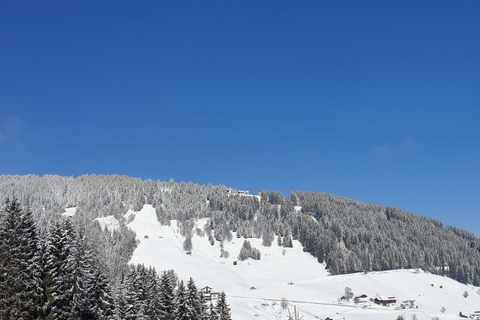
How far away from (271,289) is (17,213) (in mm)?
134782

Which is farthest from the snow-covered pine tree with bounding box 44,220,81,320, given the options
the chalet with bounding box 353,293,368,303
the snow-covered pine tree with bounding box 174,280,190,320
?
the chalet with bounding box 353,293,368,303

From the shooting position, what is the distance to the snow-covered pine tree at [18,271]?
3447 centimetres

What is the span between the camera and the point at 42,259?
36969 mm

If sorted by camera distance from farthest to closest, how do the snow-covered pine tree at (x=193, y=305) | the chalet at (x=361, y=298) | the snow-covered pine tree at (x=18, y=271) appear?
the chalet at (x=361, y=298) → the snow-covered pine tree at (x=193, y=305) → the snow-covered pine tree at (x=18, y=271)

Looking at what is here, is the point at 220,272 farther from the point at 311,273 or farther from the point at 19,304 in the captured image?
the point at 19,304

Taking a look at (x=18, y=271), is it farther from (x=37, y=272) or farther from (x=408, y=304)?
(x=408, y=304)

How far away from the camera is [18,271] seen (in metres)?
35.1

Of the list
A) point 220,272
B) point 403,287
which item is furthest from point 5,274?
point 403,287

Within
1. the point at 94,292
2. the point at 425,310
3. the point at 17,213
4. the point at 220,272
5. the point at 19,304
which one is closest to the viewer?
the point at 19,304

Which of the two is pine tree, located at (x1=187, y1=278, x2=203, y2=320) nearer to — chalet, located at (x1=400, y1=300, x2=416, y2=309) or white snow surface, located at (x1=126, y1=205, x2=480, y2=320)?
white snow surface, located at (x1=126, y1=205, x2=480, y2=320)

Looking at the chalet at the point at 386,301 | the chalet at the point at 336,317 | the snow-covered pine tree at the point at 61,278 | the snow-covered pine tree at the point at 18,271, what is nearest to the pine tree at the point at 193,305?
the snow-covered pine tree at the point at 61,278

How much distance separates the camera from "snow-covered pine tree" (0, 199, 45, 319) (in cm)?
3447

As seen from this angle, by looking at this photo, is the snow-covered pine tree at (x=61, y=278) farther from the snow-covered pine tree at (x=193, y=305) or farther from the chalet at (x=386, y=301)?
the chalet at (x=386, y=301)

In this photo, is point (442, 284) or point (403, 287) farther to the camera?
point (442, 284)
